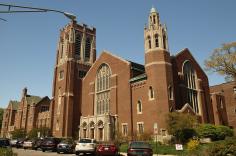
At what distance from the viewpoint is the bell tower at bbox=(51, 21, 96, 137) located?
53.0 m

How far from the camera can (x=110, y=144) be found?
2316 centimetres

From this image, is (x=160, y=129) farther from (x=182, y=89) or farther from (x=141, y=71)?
(x=141, y=71)

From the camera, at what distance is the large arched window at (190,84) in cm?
4444

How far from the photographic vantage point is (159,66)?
128 ft

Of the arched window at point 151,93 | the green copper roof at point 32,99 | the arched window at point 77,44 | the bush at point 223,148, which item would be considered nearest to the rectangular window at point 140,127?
the arched window at point 151,93

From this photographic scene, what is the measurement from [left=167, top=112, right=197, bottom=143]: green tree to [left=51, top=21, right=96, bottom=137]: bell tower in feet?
82.6

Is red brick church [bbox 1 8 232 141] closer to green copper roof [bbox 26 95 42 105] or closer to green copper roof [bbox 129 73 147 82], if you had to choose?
green copper roof [bbox 129 73 147 82]

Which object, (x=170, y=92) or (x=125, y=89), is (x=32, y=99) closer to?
(x=125, y=89)

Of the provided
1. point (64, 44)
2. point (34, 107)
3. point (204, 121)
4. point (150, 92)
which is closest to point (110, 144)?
point (150, 92)

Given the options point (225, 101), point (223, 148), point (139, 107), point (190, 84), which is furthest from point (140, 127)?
point (225, 101)

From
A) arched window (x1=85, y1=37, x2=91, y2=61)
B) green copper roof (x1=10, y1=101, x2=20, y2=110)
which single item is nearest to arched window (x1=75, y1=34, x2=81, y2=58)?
arched window (x1=85, y1=37, x2=91, y2=61)

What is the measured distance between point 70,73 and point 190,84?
83.5 ft

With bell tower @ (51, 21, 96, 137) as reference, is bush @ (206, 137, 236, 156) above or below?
below

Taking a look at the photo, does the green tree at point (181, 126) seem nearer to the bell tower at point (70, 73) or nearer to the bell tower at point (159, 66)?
the bell tower at point (159, 66)
